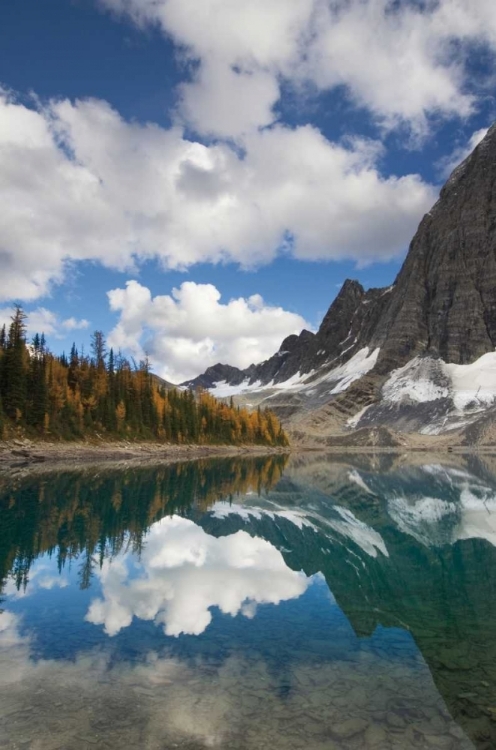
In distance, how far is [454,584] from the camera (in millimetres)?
20031

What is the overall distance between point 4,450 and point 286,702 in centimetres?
6975

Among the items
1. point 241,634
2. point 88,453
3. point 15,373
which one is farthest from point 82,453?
point 241,634

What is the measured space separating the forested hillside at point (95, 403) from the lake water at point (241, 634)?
54.1 m

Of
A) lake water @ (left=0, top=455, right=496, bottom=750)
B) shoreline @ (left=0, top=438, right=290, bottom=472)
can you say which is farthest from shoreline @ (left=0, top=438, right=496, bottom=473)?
lake water @ (left=0, top=455, right=496, bottom=750)

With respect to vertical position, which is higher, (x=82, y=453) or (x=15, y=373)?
(x=15, y=373)

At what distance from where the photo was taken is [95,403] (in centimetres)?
10219

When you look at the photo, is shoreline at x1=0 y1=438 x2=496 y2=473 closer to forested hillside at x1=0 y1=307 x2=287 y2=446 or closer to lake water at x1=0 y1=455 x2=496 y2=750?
forested hillside at x1=0 y1=307 x2=287 y2=446

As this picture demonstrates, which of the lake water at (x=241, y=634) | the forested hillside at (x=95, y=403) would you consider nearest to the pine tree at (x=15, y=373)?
the forested hillside at (x=95, y=403)

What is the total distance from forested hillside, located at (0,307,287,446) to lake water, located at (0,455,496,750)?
54080mm

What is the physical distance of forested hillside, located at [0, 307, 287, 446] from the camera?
8362 centimetres

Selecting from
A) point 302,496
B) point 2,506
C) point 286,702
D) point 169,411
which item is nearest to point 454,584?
point 286,702

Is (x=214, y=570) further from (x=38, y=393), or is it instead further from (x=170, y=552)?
(x=38, y=393)

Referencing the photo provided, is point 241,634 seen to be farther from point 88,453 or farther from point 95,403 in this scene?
point 95,403

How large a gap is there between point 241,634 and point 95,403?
9333 cm
